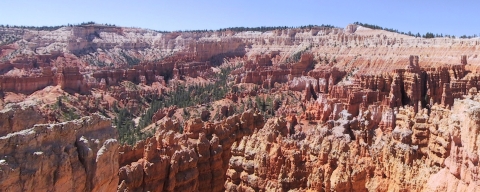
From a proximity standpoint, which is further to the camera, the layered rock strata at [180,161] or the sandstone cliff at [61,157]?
the layered rock strata at [180,161]

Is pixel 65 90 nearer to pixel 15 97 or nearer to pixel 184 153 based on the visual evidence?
pixel 15 97

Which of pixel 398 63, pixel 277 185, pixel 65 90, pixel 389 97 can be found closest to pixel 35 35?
pixel 65 90

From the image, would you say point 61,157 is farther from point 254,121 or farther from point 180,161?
point 254,121

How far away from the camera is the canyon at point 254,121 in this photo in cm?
1091

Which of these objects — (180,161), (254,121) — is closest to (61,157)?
(180,161)

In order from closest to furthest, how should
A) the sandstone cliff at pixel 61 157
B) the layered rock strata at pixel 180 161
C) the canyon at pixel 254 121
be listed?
the sandstone cliff at pixel 61 157
the canyon at pixel 254 121
the layered rock strata at pixel 180 161

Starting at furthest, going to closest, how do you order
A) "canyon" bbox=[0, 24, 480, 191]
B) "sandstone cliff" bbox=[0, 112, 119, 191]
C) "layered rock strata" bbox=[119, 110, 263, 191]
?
1. "layered rock strata" bbox=[119, 110, 263, 191]
2. "canyon" bbox=[0, 24, 480, 191]
3. "sandstone cliff" bbox=[0, 112, 119, 191]

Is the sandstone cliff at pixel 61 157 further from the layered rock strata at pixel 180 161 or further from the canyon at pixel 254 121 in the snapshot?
the layered rock strata at pixel 180 161

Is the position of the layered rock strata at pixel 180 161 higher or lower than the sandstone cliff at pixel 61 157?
lower

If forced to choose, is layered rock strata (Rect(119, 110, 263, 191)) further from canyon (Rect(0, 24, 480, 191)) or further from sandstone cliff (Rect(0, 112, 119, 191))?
sandstone cliff (Rect(0, 112, 119, 191))

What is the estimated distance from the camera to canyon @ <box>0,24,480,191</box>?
10.9m

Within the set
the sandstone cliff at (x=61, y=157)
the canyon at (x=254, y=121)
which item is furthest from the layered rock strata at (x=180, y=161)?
the sandstone cliff at (x=61, y=157)

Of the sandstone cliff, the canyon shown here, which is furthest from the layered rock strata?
the sandstone cliff

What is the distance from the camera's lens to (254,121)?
3169cm
